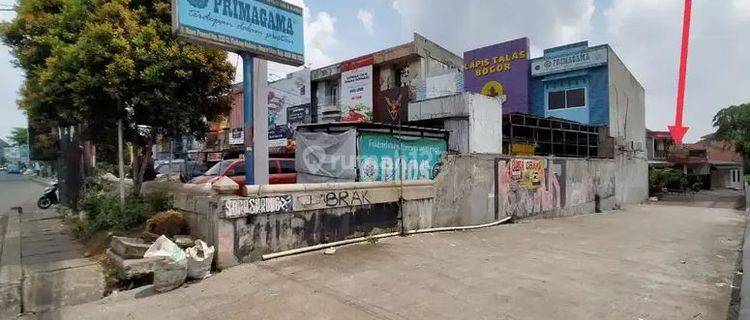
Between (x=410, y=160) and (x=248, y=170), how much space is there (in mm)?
4524

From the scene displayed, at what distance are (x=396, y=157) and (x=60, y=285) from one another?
7.27 m

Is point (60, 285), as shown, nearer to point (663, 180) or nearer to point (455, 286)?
point (455, 286)

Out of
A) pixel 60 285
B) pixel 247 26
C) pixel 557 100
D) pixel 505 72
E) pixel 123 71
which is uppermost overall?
pixel 505 72

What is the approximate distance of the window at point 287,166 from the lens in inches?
509

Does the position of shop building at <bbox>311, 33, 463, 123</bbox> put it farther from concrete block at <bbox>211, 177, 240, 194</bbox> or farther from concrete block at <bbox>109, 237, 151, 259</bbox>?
concrete block at <bbox>109, 237, 151, 259</bbox>

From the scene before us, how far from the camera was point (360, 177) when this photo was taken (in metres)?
10.5

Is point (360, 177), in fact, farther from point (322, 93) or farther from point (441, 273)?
point (322, 93)

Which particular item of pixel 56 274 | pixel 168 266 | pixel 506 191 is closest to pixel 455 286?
pixel 168 266

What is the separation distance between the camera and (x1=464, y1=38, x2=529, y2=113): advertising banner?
2350 centimetres

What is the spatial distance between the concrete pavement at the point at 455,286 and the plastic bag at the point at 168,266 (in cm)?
14

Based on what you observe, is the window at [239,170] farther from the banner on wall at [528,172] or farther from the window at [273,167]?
the banner on wall at [528,172]

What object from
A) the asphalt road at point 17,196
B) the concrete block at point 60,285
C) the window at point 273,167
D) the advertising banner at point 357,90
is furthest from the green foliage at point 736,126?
the asphalt road at point 17,196

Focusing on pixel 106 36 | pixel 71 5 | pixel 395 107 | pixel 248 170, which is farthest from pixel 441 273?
pixel 395 107

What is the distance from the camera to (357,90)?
26578mm
